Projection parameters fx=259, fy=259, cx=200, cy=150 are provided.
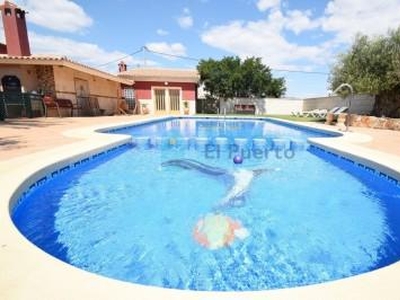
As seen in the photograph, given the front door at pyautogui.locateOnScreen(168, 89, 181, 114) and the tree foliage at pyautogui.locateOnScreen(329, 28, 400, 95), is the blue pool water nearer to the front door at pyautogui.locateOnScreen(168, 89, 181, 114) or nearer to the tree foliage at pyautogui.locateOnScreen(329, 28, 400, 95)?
the tree foliage at pyautogui.locateOnScreen(329, 28, 400, 95)

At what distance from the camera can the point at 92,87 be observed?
62.7 ft

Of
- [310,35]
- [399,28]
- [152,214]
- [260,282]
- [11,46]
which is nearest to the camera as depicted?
[260,282]

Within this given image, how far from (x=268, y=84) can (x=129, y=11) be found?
1721 cm

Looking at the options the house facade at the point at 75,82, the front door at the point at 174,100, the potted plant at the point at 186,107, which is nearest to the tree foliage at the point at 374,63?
the house facade at the point at 75,82

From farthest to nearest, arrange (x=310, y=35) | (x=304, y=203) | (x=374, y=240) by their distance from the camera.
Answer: (x=310, y=35) → (x=304, y=203) → (x=374, y=240)

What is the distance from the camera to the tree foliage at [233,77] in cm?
2661

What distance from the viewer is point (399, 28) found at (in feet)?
43.5

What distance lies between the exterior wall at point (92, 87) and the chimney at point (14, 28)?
355 cm

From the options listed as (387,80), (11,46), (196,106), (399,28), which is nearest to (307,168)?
(387,80)

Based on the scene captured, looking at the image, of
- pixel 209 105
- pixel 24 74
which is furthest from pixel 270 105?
pixel 24 74

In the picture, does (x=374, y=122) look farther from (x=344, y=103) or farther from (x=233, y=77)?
(x=233, y=77)

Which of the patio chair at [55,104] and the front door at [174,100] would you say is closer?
the patio chair at [55,104]

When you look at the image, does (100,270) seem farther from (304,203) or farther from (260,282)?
(304,203)

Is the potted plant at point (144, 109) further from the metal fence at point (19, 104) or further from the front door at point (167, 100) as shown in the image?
the metal fence at point (19, 104)
